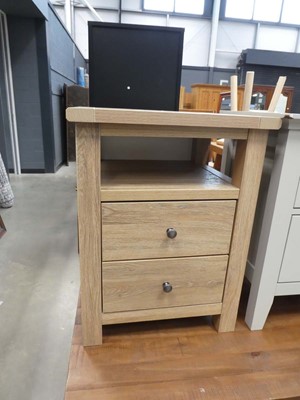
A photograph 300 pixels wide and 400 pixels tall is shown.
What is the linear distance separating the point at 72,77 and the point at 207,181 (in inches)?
206

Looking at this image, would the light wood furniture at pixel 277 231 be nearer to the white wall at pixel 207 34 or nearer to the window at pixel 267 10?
the white wall at pixel 207 34

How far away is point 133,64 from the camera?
0.96 metres

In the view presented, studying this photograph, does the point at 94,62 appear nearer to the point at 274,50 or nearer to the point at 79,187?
the point at 79,187

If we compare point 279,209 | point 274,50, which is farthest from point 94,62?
point 274,50

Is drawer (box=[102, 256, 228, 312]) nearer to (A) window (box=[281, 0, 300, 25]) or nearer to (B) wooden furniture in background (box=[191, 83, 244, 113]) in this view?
(B) wooden furniture in background (box=[191, 83, 244, 113])

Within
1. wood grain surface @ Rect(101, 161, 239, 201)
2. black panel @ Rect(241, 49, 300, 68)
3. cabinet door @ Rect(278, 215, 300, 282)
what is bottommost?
cabinet door @ Rect(278, 215, 300, 282)

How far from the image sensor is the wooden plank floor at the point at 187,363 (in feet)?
2.55

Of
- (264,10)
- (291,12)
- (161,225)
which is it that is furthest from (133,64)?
(291,12)

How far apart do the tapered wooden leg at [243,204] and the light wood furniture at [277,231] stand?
62 mm

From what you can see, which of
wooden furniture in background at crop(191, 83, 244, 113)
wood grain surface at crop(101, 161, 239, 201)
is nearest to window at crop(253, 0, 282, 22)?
wooden furniture in background at crop(191, 83, 244, 113)

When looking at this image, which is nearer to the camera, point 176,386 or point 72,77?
point 176,386

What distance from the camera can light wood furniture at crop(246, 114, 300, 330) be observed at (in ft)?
2.62

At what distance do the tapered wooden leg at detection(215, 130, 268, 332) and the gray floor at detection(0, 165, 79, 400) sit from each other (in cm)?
64

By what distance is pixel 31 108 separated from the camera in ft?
11.7
